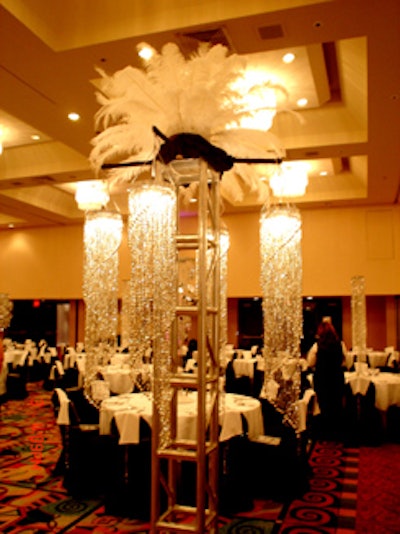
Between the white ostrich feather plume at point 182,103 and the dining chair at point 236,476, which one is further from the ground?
the white ostrich feather plume at point 182,103

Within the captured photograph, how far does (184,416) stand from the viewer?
5160mm

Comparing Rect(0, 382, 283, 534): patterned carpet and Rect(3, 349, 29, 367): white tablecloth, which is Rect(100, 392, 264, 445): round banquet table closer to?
Rect(0, 382, 283, 534): patterned carpet

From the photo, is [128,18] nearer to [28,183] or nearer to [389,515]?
[389,515]

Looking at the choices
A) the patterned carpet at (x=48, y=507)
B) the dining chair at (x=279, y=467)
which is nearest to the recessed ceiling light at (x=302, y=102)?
the dining chair at (x=279, y=467)

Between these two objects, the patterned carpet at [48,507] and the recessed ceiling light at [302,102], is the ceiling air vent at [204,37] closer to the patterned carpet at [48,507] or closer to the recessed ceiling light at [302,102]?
the recessed ceiling light at [302,102]

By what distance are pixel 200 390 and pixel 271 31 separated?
3936mm

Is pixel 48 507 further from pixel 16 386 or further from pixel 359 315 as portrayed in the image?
pixel 359 315

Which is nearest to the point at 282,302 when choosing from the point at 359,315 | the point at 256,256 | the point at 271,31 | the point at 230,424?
the point at 230,424

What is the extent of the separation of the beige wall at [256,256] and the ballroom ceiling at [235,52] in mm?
3095

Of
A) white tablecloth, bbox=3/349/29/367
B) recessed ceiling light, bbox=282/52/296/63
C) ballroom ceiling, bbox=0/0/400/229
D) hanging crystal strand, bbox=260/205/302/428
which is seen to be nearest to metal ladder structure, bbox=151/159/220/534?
ballroom ceiling, bbox=0/0/400/229

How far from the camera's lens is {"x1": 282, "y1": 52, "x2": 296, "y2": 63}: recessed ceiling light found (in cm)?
665

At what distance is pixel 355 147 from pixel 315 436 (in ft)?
15.4

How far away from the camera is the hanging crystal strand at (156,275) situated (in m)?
3.05

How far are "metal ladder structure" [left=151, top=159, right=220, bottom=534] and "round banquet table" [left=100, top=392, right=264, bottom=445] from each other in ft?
5.88
